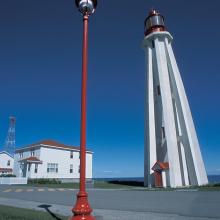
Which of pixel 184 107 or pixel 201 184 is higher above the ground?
pixel 184 107

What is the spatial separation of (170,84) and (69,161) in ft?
98.9

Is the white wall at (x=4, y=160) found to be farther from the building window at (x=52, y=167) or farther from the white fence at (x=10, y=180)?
the white fence at (x=10, y=180)

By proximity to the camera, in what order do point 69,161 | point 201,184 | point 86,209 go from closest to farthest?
point 86,209, point 201,184, point 69,161

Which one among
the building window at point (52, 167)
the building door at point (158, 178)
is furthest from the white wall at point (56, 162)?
the building door at point (158, 178)

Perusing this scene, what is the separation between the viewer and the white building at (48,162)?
48719 mm

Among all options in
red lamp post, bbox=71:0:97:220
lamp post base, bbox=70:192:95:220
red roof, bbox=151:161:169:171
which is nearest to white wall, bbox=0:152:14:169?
red roof, bbox=151:161:169:171

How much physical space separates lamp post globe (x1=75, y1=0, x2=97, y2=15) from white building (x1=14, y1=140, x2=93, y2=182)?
43487 mm

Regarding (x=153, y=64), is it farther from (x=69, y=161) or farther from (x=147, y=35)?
(x=69, y=161)

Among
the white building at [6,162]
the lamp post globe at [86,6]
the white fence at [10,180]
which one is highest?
the lamp post globe at [86,6]

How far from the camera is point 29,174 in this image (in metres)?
48.6

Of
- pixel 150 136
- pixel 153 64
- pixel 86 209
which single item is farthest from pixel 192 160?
pixel 86 209

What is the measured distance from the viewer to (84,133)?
22.9 feet

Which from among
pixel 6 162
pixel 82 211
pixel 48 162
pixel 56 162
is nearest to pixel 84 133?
pixel 82 211

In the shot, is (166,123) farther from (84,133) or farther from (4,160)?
(4,160)
